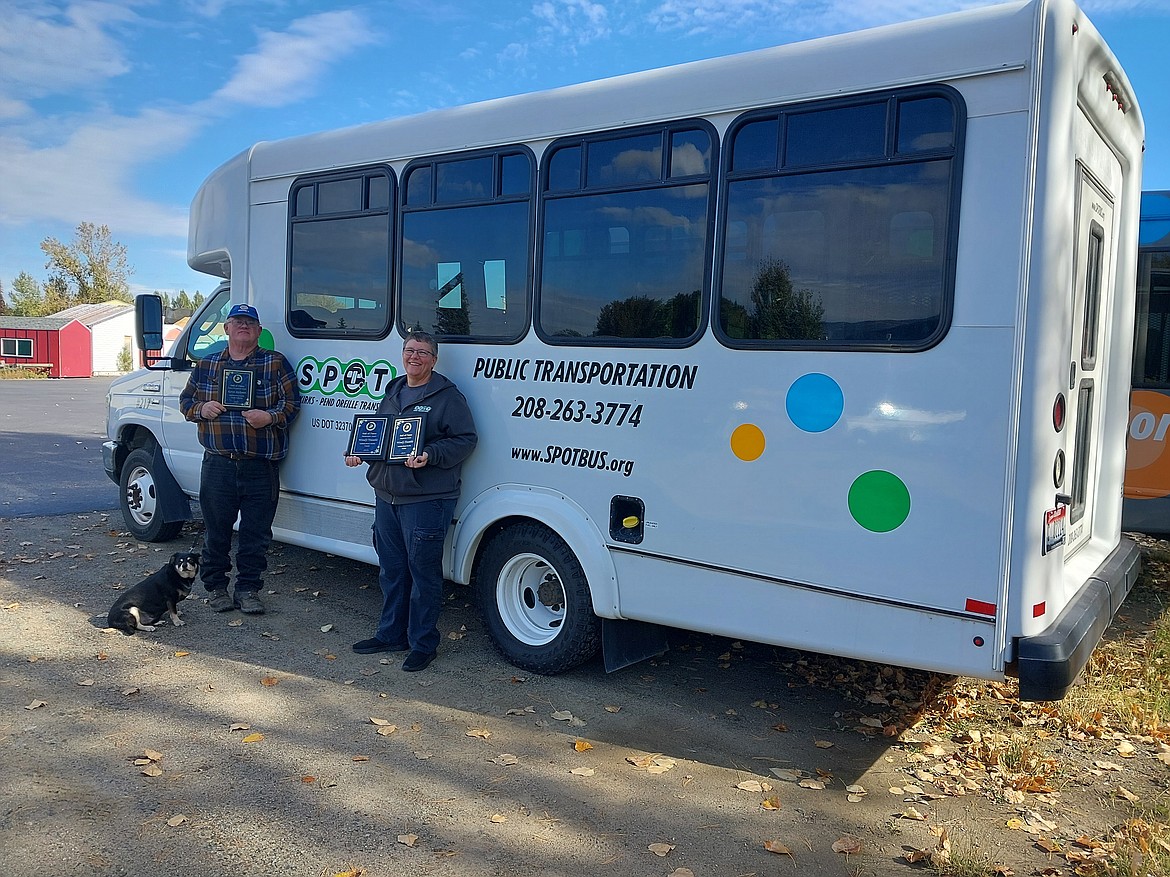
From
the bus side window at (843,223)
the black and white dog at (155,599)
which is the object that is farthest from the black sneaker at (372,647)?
the bus side window at (843,223)

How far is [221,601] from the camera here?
618 centimetres

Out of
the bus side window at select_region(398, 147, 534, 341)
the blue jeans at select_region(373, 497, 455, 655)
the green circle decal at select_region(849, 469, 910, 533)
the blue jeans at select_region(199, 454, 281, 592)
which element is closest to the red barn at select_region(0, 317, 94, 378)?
the blue jeans at select_region(199, 454, 281, 592)

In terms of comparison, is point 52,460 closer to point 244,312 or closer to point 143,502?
point 143,502

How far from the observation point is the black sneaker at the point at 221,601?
615 cm

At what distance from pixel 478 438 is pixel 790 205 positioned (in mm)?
2102

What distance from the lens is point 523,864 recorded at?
3338 millimetres

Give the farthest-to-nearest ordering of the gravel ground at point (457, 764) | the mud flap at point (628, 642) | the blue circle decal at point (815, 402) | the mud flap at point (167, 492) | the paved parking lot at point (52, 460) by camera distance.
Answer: the paved parking lot at point (52, 460)
the mud flap at point (167, 492)
the mud flap at point (628, 642)
the blue circle decal at point (815, 402)
the gravel ground at point (457, 764)

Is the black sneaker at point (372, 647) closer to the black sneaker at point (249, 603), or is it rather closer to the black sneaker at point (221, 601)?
the black sneaker at point (249, 603)

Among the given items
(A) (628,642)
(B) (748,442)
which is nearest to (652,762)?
(A) (628,642)

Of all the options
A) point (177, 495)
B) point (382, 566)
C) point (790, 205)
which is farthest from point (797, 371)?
point (177, 495)

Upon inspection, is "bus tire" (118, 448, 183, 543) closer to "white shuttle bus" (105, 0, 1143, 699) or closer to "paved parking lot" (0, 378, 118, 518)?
"paved parking lot" (0, 378, 118, 518)

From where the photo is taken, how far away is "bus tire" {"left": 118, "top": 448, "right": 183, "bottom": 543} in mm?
7652

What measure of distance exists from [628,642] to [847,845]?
5.47ft

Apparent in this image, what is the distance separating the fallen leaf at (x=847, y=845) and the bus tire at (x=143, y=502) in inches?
235
